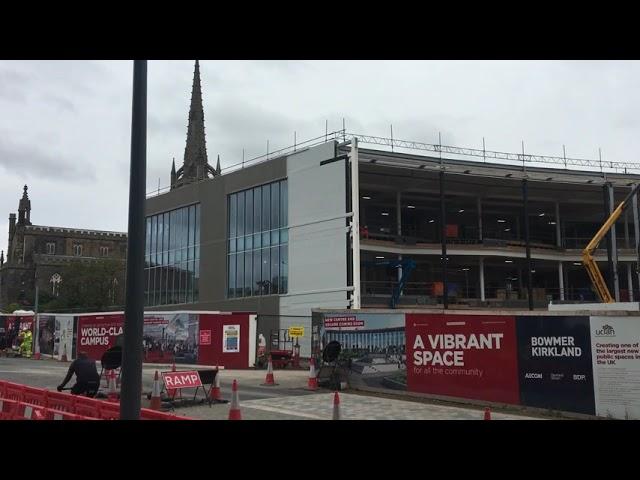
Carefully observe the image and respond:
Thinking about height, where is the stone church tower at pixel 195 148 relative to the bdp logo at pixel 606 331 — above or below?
above

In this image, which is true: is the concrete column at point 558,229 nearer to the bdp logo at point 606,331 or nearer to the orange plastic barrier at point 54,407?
the bdp logo at point 606,331

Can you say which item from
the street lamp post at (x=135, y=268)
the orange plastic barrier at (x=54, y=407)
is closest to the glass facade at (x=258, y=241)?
the orange plastic barrier at (x=54, y=407)

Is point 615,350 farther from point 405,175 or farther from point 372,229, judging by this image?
point 372,229

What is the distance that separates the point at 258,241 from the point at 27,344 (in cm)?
1650

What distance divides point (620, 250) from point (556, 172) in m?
12.4

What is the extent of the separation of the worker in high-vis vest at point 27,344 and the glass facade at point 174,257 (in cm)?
1311

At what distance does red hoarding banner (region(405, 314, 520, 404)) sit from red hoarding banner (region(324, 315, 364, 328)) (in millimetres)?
2257

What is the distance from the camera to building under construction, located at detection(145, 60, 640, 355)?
130 ft

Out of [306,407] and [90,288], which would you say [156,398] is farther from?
[90,288]

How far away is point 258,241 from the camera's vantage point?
44.9m

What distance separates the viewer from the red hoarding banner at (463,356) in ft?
51.1

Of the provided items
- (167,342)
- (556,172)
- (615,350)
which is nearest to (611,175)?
(556,172)

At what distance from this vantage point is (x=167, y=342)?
104ft
